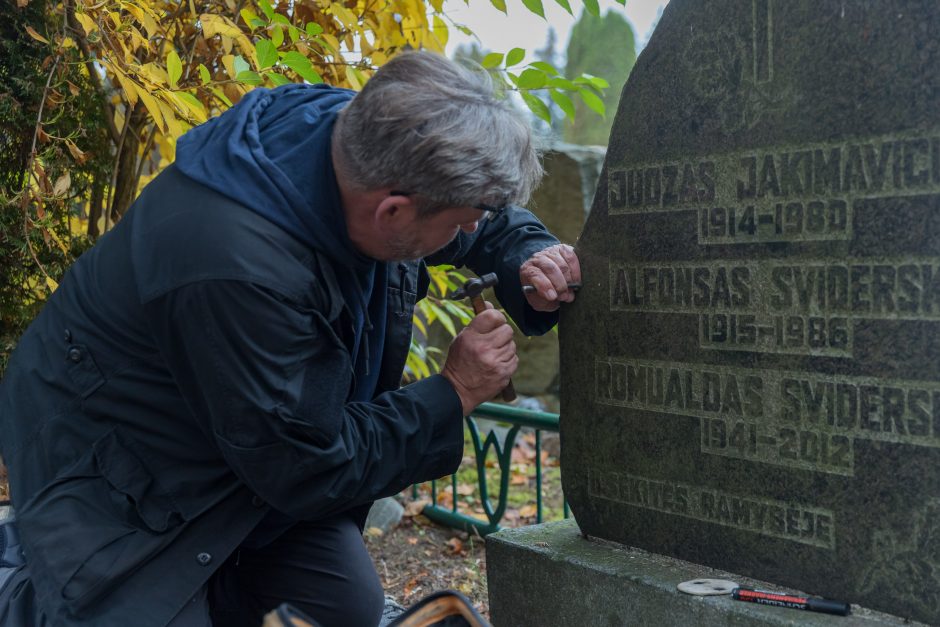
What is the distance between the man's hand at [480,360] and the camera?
2.09 meters

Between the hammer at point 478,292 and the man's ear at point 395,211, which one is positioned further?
the hammer at point 478,292

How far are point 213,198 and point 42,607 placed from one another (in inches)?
34.9

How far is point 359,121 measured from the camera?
1.81m

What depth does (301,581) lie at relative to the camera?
7.30ft

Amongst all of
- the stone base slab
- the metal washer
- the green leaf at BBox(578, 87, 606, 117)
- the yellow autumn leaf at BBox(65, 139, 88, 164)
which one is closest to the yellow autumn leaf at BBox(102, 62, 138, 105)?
the yellow autumn leaf at BBox(65, 139, 88, 164)

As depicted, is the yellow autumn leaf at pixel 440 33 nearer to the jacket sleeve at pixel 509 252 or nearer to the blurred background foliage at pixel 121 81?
the blurred background foliage at pixel 121 81

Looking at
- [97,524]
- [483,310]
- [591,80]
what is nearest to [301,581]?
[97,524]

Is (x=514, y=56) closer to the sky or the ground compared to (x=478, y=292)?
closer to the sky

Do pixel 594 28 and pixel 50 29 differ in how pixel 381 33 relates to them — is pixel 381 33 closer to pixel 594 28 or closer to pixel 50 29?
pixel 50 29

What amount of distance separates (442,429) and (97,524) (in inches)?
28.3

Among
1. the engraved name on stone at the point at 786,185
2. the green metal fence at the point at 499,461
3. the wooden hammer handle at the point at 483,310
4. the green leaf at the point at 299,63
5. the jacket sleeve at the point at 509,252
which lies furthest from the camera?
the green metal fence at the point at 499,461

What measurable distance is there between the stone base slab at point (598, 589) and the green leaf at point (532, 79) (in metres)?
1.26

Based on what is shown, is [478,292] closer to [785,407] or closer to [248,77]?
[785,407]

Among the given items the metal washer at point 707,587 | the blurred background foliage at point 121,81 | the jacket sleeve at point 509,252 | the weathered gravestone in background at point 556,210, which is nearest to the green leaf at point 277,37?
the blurred background foliage at point 121,81
